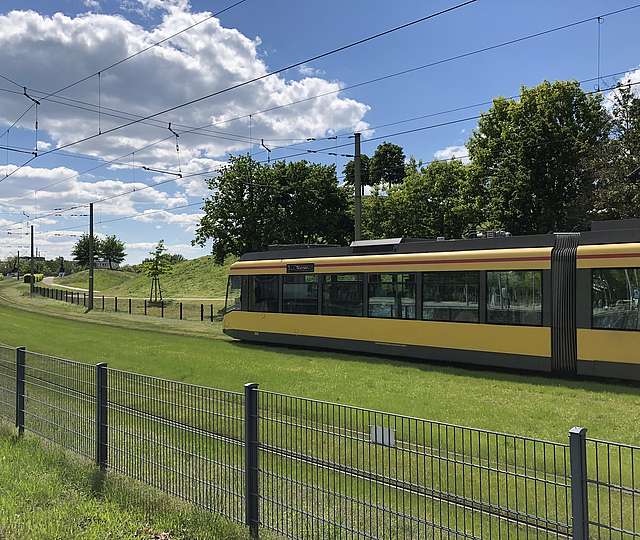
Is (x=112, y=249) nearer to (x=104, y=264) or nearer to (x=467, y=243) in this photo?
(x=104, y=264)

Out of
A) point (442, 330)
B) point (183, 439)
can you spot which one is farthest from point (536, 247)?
point (183, 439)

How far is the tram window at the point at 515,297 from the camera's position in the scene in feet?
44.0

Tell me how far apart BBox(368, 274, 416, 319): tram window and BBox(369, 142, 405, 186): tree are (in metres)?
66.1

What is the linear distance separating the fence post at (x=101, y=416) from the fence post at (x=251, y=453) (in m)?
2.17

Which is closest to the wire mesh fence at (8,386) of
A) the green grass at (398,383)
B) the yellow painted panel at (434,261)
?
the green grass at (398,383)

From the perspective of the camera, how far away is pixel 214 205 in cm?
4088

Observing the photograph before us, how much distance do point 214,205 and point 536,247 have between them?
98.5 ft

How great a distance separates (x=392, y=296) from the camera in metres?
16.3

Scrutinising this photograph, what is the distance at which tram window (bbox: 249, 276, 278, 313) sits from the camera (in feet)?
65.5

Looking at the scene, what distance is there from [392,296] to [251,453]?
1192 cm

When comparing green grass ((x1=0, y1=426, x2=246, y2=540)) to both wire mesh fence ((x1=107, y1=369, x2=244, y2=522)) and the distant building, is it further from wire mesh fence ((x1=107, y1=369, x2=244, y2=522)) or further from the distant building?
the distant building

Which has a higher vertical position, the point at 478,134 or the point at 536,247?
the point at 478,134

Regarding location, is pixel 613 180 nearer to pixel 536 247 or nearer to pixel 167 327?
pixel 536 247

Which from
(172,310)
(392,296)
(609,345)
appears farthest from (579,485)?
(172,310)
